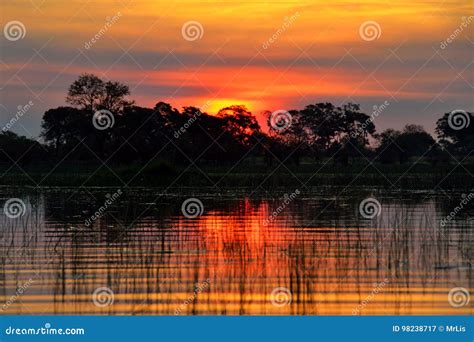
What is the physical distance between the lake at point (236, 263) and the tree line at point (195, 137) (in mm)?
43145

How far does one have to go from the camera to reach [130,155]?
84.9 metres

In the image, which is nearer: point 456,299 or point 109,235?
point 456,299

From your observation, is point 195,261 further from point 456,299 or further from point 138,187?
point 138,187

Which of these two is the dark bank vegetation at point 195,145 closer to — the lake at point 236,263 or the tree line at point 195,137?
the tree line at point 195,137

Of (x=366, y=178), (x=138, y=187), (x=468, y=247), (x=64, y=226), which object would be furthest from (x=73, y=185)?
(x=468, y=247)

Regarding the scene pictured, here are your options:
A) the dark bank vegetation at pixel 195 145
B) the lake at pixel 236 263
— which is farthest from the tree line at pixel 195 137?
the lake at pixel 236 263

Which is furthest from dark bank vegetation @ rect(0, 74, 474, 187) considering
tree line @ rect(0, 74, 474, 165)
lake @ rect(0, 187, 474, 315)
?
lake @ rect(0, 187, 474, 315)

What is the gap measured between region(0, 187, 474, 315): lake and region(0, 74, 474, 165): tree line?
43.1m

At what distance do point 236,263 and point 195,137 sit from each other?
246 feet

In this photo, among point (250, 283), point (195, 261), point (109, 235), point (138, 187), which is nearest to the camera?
point (250, 283)

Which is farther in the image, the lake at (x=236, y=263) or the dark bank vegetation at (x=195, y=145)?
the dark bank vegetation at (x=195, y=145)

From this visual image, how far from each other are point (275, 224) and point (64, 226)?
5.64 meters

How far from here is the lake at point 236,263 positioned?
575 inches

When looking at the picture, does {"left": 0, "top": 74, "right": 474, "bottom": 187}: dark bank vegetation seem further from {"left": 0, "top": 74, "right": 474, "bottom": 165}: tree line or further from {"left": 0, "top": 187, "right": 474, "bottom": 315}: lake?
{"left": 0, "top": 187, "right": 474, "bottom": 315}: lake
